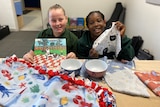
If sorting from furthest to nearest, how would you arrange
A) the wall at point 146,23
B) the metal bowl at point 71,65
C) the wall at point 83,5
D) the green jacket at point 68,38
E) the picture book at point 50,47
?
the wall at point 83,5
the wall at point 146,23
the green jacket at point 68,38
the picture book at point 50,47
the metal bowl at point 71,65

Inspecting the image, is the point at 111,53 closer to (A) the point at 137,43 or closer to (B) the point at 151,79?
(B) the point at 151,79

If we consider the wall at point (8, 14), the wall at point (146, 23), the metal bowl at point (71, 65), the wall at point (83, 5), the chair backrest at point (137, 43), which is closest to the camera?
the metal bowl at point (71, 65)

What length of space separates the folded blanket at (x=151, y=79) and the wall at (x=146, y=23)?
3.73ft

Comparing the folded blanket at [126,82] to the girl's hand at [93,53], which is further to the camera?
the girl's hand at [93,53]

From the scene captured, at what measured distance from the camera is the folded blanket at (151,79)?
0.70 meters

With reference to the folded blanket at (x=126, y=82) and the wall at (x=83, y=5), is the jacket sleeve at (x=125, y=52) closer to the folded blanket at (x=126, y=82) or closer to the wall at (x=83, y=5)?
the folded blanket at (x=126, y=82)

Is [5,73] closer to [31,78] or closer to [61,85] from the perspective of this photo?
[31,78]

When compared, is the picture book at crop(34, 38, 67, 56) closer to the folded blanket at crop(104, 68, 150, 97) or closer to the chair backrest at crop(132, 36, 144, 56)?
the folded blanket at crop(104, 68, 150, 97)

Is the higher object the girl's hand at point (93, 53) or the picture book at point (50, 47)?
the picture book at point (50, 47)

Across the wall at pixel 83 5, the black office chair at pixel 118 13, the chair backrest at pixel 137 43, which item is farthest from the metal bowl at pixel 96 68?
the wall at pixel 83 5

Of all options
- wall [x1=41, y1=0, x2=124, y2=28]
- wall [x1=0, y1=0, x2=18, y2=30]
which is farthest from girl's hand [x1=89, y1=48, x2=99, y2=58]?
wall [x1=0, y1=0, x2=18, y2=30]

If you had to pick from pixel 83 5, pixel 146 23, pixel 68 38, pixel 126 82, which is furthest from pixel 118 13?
pixel 126 82

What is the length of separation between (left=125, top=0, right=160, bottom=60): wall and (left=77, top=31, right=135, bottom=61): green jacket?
1004 millimetres

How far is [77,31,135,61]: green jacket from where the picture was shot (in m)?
0.96
